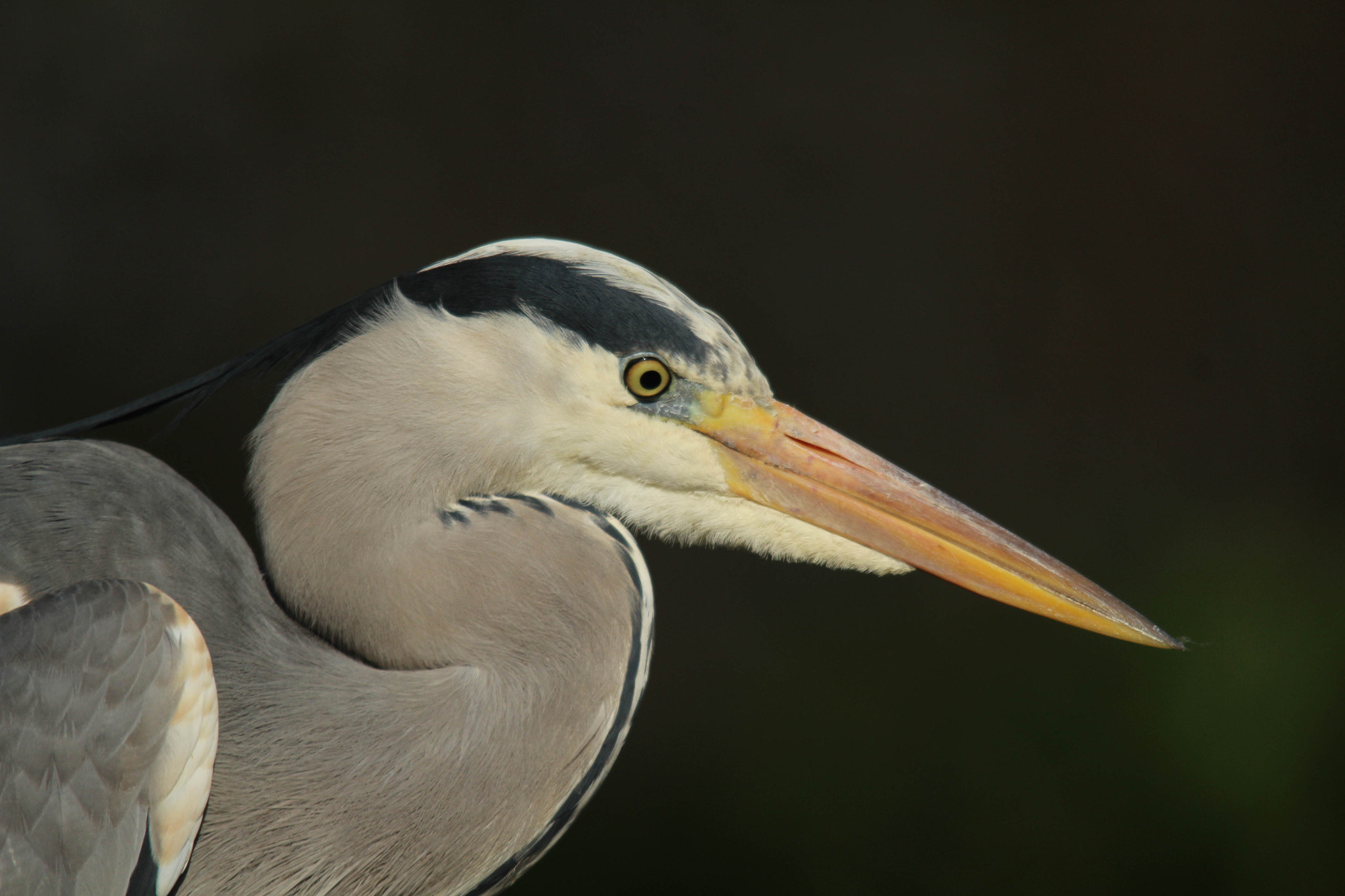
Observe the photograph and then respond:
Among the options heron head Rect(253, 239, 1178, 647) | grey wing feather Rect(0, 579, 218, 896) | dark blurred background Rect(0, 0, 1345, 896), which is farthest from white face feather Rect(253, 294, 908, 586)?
dark blurred background Rect(0, 0, 1345, 896)

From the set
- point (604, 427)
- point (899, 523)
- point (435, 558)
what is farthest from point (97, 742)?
point (899, 523)

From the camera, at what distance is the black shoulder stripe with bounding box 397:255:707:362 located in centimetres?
71

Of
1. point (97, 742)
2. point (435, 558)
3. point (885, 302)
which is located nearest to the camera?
point (97, 742)

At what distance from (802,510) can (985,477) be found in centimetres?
141

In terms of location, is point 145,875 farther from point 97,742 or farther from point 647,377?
point 647,377

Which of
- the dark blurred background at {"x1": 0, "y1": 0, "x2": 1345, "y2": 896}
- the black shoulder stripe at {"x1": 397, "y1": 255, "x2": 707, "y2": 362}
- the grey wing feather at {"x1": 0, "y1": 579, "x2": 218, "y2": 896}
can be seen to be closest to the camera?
the grey wing feather at {"x1": 0, "y1": 579, "x2": 218, "y2": 896}

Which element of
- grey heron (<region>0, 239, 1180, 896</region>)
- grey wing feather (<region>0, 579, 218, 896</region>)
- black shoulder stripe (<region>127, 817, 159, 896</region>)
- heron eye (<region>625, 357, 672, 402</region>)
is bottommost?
black shoulder stripe (<region>127, 817, 159, 896</region>)

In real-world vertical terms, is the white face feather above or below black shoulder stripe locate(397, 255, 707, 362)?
below

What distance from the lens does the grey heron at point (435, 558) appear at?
663 millimetres

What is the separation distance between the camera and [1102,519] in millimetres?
2092

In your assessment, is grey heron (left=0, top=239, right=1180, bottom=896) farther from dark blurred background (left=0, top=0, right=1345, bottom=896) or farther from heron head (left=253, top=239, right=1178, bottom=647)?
dark blurred background (left=0, top=0, right=1345, bottom=896)

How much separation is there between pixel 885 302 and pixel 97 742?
5.58ft

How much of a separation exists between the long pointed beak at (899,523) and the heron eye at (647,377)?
7 centimetres

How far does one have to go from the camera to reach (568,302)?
711 millimetres
